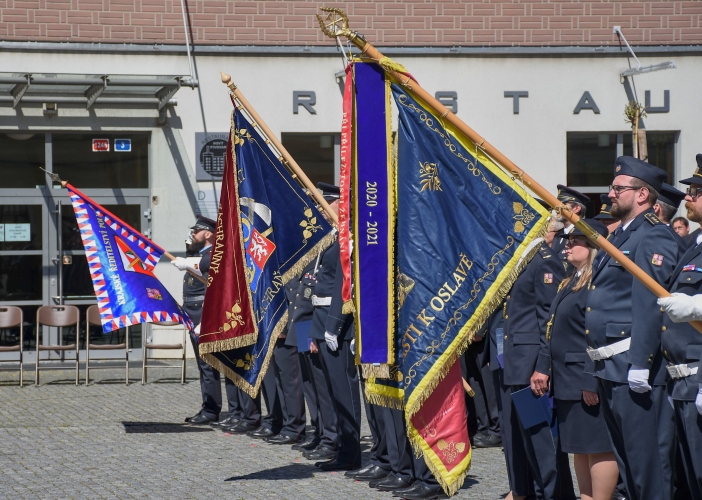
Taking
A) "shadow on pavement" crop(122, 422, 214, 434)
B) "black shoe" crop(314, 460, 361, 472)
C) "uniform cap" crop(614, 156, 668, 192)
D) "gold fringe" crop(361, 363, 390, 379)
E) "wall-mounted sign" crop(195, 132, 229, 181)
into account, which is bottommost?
"shadow on pavement" crop(122, 422, 214, 434)

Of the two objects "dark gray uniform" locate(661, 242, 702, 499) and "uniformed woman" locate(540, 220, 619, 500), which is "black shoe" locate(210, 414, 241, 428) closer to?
"uniformed woman" locate(540, 220, 619, 500)

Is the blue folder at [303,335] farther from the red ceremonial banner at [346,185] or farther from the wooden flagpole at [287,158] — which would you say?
the red ceremonial banner at [346,185]

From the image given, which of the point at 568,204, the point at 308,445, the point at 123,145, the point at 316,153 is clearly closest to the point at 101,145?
the point at 123,145

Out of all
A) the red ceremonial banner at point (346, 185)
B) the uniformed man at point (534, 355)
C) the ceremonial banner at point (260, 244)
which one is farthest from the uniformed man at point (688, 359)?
the ceremonial banner at point (260, 244)

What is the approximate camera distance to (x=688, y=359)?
4.59 m

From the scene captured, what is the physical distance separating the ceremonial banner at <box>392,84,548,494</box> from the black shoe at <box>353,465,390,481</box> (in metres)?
2.04

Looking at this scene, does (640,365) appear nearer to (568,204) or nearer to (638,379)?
(638,379)

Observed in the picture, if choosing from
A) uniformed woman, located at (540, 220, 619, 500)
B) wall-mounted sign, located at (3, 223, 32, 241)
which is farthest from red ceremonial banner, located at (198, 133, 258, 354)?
wall-mounted sign, located at (3, 223, 32, 241)

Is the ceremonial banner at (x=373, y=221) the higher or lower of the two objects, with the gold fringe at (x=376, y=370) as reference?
higher

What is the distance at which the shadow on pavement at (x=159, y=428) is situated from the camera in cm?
948

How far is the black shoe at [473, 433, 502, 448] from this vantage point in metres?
8.66

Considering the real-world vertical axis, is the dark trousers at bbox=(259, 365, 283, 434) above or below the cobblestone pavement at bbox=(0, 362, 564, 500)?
above

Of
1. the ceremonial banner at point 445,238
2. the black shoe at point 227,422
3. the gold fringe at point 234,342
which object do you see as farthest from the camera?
the black shoe at point 227,422

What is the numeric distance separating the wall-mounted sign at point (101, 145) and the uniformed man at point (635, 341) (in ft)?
34.1
